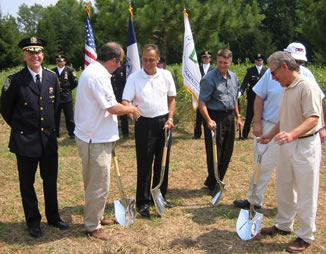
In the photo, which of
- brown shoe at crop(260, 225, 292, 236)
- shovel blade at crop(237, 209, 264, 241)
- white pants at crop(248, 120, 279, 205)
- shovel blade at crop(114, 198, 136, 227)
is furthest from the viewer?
white pants at crop(248, 120, 279, 205)

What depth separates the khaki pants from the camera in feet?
10.6

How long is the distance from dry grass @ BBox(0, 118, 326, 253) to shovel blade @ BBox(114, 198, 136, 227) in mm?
102

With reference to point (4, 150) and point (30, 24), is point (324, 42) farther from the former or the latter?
point (30, 24)

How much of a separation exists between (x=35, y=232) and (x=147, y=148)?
4.69ft

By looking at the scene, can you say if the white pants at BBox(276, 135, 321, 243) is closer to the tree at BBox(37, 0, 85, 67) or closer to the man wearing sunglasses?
the man wearing sunglasses

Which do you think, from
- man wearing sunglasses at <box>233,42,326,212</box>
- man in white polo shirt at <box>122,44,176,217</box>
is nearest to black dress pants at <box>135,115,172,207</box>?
man in white polo shirt at <box>122,44,176,217</box>

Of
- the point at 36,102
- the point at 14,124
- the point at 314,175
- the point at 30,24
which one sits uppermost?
the point at 30,24

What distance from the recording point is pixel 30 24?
213ft

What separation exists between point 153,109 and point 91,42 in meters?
4.61

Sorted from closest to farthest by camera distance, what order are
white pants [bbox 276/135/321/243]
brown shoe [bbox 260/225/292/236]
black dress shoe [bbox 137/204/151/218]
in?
1. white pants [bbox 276/135/321/243]
2. brown shoe [bbox 260/225/292/236]
3. black dress shoe [bbox 137/204/151/218]

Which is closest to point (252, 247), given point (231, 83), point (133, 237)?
point (133, 237)

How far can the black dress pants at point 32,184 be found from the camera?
3.43 m

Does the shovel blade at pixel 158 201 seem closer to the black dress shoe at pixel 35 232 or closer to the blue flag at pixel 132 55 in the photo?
the black dress shoe at pixel 35 232

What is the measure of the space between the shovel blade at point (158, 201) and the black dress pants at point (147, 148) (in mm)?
125
